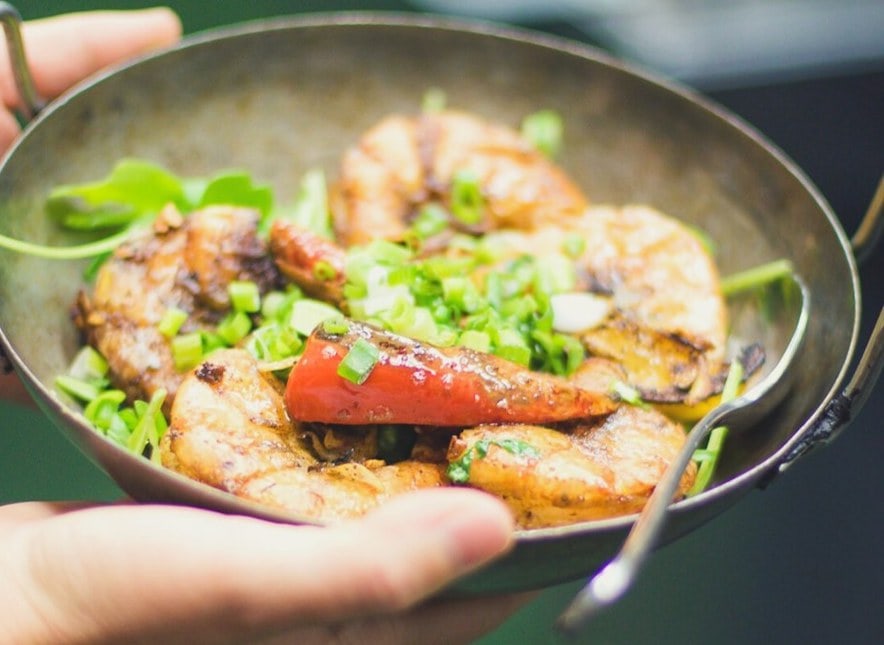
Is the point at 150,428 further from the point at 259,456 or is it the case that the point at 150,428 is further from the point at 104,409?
the point at 259,456

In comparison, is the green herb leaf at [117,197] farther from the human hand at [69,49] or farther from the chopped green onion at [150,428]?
the chopped green onion at [150,428]

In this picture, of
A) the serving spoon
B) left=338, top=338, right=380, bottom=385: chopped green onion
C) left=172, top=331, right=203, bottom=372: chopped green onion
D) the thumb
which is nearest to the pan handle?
the serving spoon

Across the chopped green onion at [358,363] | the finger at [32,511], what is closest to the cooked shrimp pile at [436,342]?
the chopped green onion at [358,363]

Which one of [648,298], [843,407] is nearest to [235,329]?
[648,298]

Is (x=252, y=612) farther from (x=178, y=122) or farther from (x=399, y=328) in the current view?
(x=178, y=122)

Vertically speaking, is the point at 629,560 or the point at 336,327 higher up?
the point at 336,327

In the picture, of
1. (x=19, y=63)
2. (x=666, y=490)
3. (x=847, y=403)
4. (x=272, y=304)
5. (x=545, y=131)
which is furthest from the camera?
(x=545, y=131)
